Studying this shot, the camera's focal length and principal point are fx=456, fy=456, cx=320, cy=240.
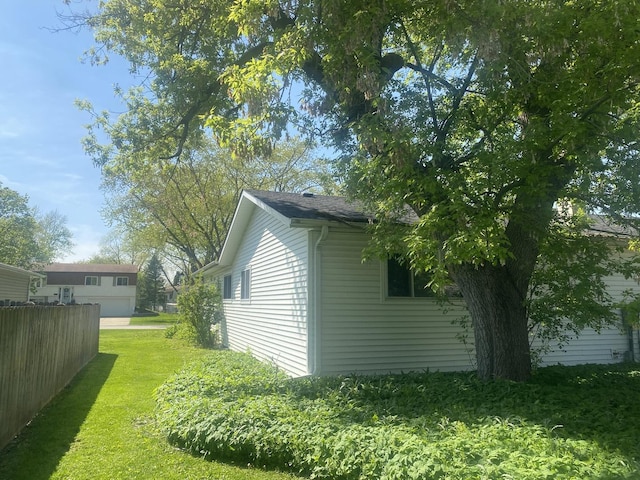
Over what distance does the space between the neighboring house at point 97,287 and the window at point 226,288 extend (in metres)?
33.8

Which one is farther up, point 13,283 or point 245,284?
point 13,283

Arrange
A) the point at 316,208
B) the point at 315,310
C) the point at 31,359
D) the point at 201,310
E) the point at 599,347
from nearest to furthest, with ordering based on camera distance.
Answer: the point at 31,359, the point at 315,310, the point at 316,208, the point at 599,347, the point at 201,310

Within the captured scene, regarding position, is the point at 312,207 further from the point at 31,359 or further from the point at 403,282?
the point at 31,359

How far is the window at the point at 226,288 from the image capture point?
16919 mm

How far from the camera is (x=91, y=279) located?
156ft

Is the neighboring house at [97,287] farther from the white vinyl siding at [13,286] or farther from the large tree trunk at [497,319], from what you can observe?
the large tree trunk at [497,319]

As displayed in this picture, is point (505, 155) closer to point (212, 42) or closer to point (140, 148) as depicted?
Answer: point (212, 42)

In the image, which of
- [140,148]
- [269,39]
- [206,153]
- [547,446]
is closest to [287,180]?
[206,153]

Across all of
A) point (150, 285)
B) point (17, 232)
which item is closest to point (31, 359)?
point (17, 232)

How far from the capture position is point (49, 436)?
5719 millimetres

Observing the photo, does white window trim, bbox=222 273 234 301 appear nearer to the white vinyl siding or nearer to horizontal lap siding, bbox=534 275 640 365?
horizontal lap siding, bbox=534 275 640 365

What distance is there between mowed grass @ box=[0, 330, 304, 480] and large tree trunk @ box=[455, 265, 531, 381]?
4.12 meters

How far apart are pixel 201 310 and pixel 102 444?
11784mm

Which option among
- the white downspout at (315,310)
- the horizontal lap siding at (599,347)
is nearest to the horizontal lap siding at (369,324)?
the white downspout at (315,310)
